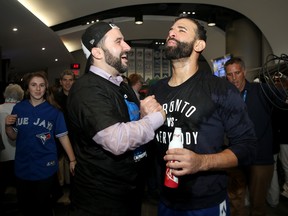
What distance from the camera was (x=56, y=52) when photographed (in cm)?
1002

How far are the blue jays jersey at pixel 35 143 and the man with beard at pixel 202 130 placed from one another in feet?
4.20

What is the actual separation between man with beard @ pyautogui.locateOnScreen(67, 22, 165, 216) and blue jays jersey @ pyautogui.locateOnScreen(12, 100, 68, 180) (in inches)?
35.8

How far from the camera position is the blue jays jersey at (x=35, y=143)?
231cm

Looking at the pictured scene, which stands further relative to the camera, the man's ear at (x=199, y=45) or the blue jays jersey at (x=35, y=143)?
the blue jays jersey at (x=35, y=143)

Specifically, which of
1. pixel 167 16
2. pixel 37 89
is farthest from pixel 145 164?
pixel 167 16

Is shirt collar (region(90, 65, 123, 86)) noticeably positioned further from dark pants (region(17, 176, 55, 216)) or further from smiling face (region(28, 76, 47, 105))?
dark pants (region(17, 176, 55, 216))

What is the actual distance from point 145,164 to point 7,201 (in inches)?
123

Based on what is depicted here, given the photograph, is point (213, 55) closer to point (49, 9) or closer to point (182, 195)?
point (49, 9)

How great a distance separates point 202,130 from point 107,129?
0.53 m

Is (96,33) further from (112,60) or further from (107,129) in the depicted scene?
(107,129)

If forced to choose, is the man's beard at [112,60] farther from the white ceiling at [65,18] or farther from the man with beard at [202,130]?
the white ceiling at [65,18]

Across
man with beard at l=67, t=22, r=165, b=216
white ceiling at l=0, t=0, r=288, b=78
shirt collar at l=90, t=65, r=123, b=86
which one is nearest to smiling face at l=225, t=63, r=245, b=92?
man with beard at l=67, t=22, r=165, b=216

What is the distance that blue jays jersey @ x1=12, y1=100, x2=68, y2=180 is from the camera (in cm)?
231

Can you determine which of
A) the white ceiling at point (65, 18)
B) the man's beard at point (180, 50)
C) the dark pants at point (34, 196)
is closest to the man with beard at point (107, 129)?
the man's beard at point (180, 50)
